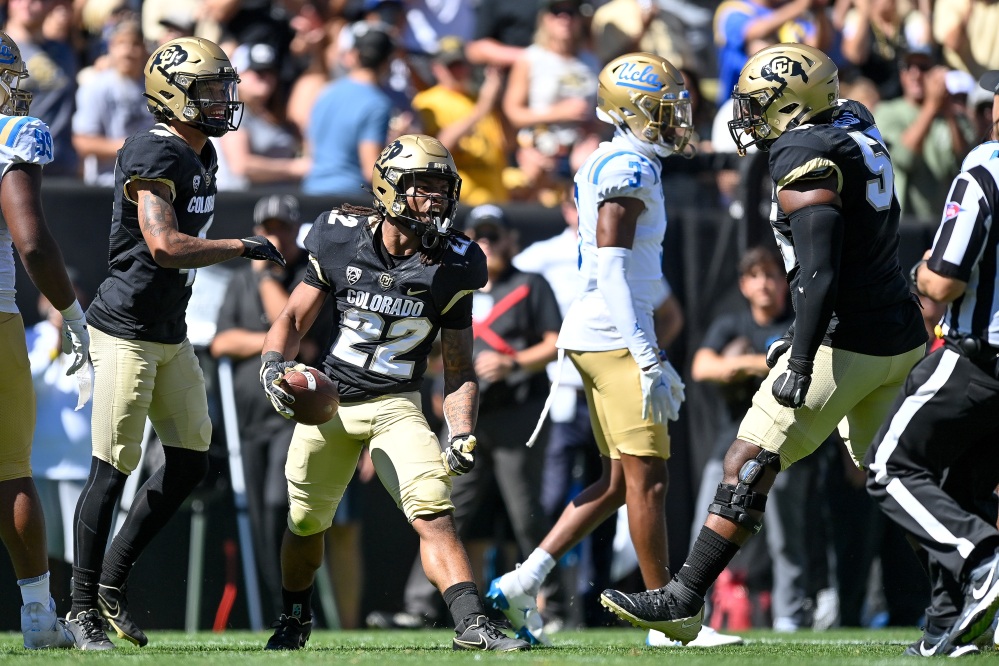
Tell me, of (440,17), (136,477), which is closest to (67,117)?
(136,477)

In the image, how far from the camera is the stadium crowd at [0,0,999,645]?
786cm

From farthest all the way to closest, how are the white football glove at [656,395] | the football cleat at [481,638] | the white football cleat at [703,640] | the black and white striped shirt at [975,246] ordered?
the white football cleat at [703,640], the white football glove at [656,395], the football cleat at [481,638], the black and white striped shirt at [975,246]

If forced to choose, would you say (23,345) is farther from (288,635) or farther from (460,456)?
(460,456)

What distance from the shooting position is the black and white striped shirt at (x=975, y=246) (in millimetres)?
4617

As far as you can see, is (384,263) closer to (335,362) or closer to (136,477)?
(335,362)

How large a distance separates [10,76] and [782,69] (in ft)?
9.24

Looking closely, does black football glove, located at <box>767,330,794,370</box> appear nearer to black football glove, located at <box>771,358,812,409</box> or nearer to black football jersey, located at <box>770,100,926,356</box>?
black football jersey, located at <box>770,100,926,356</box>

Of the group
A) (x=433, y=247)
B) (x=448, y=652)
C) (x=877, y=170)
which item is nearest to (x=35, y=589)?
(x=448, y=652)

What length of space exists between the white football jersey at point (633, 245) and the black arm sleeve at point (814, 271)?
1.01 meters

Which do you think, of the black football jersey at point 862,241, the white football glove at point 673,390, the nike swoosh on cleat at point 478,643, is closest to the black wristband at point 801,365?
the black football jersey at point 862,241

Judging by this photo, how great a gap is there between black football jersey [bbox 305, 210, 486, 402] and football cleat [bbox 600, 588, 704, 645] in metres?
1.08

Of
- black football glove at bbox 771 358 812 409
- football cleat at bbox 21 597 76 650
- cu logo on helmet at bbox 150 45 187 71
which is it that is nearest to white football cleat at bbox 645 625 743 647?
black football glove at bbox 771 358 812 409

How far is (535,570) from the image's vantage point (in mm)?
5996

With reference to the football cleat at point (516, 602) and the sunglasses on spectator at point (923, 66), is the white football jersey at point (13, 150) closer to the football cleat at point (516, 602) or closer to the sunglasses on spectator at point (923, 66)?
the football cleat at point (516, 602)
